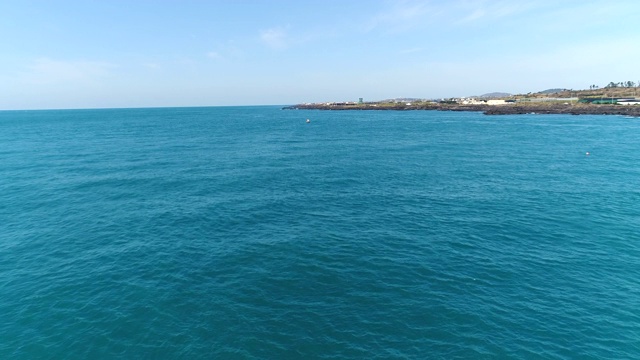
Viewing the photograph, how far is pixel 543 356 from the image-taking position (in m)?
24.9

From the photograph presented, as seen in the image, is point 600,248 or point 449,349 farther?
point 600,248

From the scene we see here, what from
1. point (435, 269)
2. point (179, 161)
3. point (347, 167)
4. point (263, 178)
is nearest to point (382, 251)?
point (435, 269)

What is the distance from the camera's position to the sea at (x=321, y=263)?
26.8 metres

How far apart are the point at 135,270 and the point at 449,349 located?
32417 mm

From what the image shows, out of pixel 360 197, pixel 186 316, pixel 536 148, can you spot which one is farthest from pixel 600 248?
pixel 536 148

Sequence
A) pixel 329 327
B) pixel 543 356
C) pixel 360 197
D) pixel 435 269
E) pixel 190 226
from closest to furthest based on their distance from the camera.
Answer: pixel 543 356 → pixel 329 327 → pixel 435 269 → pixel 190 226 → pixel 360 197

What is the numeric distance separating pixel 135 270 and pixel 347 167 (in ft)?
181

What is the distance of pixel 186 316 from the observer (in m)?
29.7

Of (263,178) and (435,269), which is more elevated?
(263,178)

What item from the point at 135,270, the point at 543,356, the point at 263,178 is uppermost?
the point at 263,178

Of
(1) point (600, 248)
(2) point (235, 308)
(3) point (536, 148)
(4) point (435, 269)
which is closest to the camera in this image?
(2) point (235, 308)

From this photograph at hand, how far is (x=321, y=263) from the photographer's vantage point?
3831cm

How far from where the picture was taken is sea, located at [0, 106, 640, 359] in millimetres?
26828

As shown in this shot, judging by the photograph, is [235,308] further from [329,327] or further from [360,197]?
[360,197]
